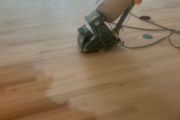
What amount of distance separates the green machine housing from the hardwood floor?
0.08 metres

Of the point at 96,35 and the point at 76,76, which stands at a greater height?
the point at 96,35

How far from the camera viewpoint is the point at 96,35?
1737mm

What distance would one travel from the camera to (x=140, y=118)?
1272mm

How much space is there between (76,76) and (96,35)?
0.45 m

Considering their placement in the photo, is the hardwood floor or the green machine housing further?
the green machine housing

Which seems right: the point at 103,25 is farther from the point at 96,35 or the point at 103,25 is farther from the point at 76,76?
the point at 76,76

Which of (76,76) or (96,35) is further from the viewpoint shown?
(96,35)

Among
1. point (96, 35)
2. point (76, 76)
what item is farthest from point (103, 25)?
point (76, 76)

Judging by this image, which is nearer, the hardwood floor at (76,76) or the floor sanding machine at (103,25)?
the hardwood floor at (76,76)

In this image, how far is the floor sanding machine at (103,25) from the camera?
165 cm

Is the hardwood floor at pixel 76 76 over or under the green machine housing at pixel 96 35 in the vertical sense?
under

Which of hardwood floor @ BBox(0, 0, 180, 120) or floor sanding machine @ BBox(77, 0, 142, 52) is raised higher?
floor sanding machine @ BBox(77, 0, 142, 52)

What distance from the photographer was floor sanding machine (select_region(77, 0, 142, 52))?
1646 millimetres

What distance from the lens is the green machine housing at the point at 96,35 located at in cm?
170
